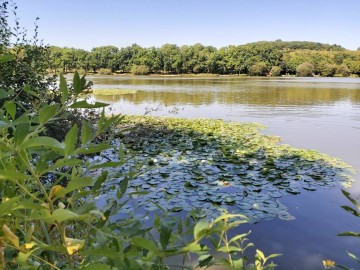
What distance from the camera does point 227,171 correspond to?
18.2 feet

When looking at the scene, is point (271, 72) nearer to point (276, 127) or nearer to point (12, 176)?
point (276, 127)

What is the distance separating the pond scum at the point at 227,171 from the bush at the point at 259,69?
5723 centimetres

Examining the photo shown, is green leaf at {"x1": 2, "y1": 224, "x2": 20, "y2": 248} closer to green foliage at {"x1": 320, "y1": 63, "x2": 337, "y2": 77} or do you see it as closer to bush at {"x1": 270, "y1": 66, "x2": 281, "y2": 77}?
bush at {"x1": 270, "y1": 66, "x2": 281, "y2": 77}

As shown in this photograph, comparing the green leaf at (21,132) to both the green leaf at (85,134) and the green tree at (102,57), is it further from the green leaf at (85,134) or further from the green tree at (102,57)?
the green tree at (102,57)

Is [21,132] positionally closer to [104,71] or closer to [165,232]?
[165,232]

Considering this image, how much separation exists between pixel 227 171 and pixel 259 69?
2384 inches

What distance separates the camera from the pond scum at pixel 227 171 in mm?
4320

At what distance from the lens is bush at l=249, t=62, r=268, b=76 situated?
206ft

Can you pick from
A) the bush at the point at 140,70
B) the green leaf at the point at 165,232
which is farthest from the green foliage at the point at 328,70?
the green leaf at the point at 165,232

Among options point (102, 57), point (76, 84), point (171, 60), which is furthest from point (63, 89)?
point (171, 60)

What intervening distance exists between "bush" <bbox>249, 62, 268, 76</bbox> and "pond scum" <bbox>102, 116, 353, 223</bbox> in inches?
2253

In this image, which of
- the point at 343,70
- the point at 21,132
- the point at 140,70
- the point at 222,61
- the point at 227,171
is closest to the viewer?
the point at 21,132

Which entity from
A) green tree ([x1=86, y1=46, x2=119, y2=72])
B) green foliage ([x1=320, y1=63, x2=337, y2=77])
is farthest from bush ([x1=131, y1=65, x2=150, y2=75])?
green foliage ([x1=320, y1=63, x2=337, y2=77])

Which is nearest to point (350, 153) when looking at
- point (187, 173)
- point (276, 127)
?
point (276, 127)
